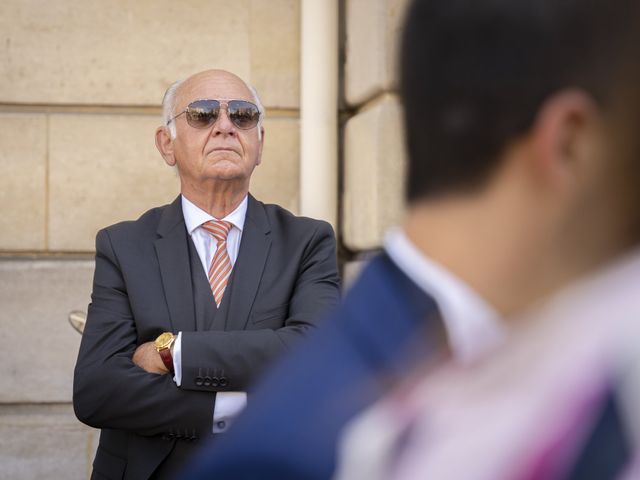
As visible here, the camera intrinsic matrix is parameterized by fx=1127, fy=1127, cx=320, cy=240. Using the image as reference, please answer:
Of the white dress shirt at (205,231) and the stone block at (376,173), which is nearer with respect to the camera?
the white dress shirt at (205,231)

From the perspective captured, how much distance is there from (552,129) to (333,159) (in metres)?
4.34

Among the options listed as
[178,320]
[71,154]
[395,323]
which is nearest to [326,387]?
[395,323]

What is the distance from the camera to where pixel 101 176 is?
5230 millimetres

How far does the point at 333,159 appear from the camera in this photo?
525 cm

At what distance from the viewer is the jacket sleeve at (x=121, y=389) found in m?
3.00

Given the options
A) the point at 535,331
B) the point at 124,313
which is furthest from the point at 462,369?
the point at 124,313

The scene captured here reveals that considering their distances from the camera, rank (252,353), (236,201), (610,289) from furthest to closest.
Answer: (236,201), (252,353), (610,289)

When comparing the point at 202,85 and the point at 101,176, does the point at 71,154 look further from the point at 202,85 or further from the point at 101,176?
the point at 202,85

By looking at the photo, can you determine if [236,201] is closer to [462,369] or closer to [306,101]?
[306,101]

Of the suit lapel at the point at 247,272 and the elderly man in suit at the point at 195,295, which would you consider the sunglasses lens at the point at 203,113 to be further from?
the suit lapel at the point at 247,272

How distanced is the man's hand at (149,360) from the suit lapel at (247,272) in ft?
0.64

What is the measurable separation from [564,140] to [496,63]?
0.09 m

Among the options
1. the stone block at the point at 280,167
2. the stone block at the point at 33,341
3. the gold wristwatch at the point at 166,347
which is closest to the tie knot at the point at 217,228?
the gold wristwatch at the point at 166,347

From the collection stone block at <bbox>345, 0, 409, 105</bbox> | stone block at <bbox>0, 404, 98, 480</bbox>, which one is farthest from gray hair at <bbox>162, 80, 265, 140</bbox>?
stone block at <bbox>0, 404, 98, 480</bbox>
